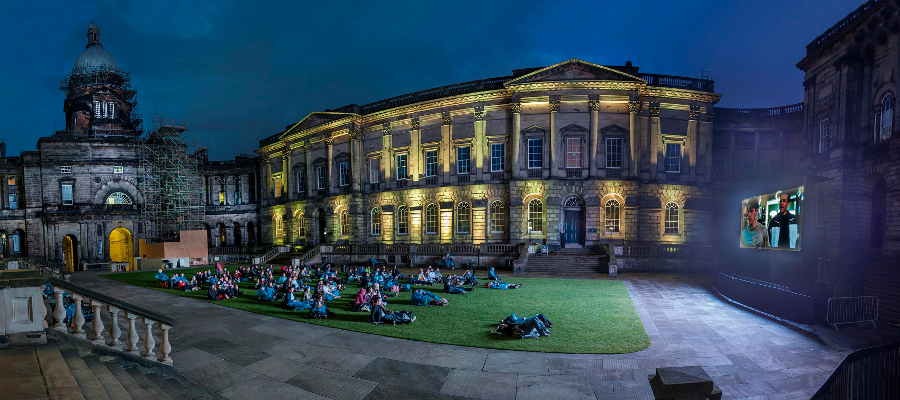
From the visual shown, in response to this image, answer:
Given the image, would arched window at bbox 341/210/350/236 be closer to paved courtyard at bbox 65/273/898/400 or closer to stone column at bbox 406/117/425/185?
stone column at bbox 406/117/425/185

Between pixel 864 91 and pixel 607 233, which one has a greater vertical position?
pixel 864 91

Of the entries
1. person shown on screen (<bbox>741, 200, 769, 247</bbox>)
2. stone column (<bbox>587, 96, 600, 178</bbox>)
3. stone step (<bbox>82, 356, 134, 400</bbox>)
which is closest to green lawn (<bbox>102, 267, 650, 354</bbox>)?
stone step (<bbox>82, 356, 134, 400</bbox>)

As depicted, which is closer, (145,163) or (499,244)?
(499,244)

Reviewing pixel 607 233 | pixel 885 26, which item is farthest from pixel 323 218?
pixel 885 26

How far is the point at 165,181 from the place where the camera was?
4009 cm

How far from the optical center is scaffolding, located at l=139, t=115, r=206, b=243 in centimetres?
3919

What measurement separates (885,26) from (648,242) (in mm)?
15942

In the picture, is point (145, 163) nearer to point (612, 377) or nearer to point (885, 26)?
point (612, 377)

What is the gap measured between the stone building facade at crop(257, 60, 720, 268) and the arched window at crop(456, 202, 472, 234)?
0.26 ft

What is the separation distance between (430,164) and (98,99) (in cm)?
3940

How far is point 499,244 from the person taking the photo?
26.8 m

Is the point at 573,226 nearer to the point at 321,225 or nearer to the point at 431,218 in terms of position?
the point at 431,218

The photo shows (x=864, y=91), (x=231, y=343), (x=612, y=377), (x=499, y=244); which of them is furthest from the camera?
(x=499, y=244)

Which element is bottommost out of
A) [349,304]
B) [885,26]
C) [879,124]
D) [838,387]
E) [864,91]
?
[349,304]
